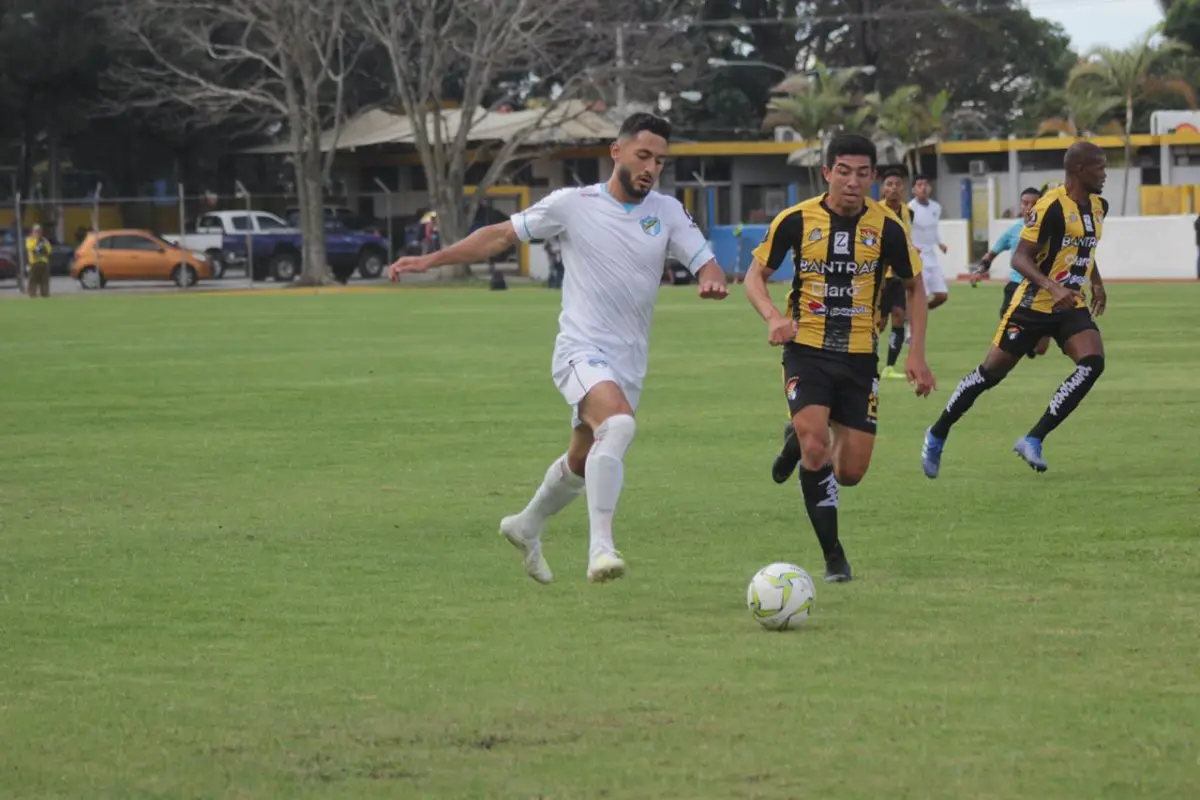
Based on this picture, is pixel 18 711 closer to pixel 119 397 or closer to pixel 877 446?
pixel 877 446

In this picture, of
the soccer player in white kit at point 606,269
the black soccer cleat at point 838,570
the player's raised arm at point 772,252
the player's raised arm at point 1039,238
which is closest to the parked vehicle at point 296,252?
the player's raised arm at point 1039,238

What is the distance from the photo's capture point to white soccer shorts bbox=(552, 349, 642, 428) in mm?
8719

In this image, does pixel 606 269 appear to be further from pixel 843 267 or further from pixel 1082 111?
pixel 1082 111

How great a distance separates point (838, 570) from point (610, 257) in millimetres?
1664

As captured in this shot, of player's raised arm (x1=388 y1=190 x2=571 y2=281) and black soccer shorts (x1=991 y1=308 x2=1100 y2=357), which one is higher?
player's raised arm (x1=388 y1=190 x2=571 y2=281)

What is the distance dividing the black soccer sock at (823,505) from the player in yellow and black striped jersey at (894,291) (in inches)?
276

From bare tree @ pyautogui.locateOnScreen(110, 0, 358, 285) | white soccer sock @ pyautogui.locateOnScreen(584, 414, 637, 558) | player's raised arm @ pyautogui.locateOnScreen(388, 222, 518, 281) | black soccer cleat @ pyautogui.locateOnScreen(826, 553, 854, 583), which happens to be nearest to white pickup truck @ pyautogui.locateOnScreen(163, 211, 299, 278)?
bare tree @ pyautogui.locateOnScreen(110, 0, 358, 285)

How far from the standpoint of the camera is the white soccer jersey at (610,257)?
28.9 feet

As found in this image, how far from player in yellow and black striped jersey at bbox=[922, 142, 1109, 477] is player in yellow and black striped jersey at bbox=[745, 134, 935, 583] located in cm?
343

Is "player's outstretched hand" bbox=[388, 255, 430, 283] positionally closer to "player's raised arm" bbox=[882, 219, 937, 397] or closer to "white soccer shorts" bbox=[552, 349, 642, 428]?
"white soccer shorts" bbox=[552, 349, 642, 428]

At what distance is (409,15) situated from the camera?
5497 cm

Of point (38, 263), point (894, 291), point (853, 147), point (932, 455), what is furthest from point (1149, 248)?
point (853, 147)

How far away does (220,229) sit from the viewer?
61000 millimetres

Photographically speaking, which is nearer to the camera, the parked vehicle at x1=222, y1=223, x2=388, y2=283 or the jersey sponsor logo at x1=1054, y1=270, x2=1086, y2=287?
the jersey sponsor logo at x1=1054, y1=270, x2=1086, y2=287
